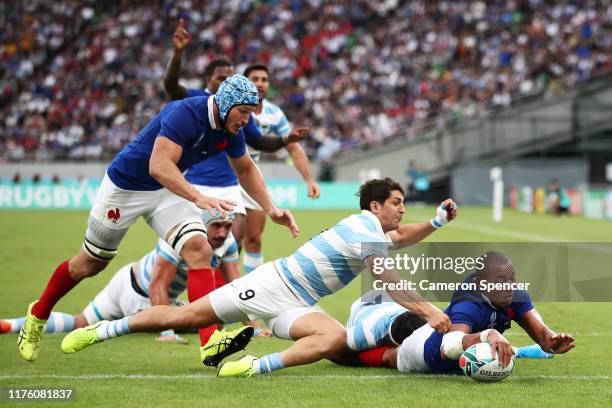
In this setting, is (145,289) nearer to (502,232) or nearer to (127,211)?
(127,211)

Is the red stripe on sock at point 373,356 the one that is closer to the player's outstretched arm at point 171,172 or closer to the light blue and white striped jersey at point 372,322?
the light blue and white striped jersey at point 372,322

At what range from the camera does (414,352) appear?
6.84 m

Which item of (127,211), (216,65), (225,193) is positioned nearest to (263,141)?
(225,193)

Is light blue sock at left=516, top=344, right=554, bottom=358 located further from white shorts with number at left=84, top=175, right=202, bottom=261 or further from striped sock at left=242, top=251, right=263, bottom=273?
striped sock at left=242, top=251, right=263, bottom=273

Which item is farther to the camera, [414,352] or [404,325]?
[404,325]

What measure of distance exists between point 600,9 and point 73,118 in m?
20.3

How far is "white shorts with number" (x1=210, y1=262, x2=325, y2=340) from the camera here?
6836 mm

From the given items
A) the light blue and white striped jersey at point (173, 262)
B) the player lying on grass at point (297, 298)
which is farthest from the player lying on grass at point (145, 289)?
the player lying on grass at point (297, 298)

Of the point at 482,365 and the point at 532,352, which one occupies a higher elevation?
the point at 482,365

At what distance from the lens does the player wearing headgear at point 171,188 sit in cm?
718

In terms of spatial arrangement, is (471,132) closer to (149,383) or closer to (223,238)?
(223,238)

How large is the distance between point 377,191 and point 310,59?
103 feet

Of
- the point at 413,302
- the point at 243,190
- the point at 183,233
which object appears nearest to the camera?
Answer: the point at 413,302

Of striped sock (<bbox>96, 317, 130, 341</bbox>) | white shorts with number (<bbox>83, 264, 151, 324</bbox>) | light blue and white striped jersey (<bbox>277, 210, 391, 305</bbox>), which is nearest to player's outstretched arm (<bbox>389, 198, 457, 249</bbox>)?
light blue and white striped jersey (<bbox>277, 210, 391, 305</bbox>)
